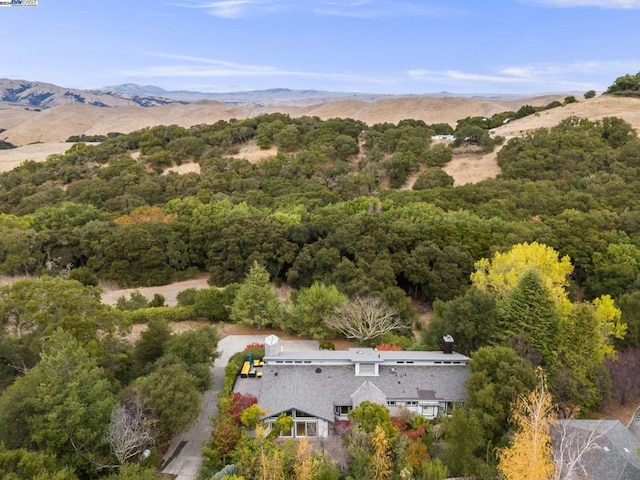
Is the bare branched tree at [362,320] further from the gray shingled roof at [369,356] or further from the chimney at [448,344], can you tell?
the chimney at [448,344]

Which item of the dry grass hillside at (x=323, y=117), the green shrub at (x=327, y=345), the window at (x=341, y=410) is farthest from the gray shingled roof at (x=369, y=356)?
the dry grass hillside at (x=323, y=117)

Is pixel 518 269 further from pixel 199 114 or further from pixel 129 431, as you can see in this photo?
pixel 199 114

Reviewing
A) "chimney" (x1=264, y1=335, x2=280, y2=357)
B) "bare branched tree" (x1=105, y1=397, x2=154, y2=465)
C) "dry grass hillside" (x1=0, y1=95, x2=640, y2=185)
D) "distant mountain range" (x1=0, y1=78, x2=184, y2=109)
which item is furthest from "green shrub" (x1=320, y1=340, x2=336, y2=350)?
"distant mountain range" (x1=0, y1=78, x2=184, y2=109)

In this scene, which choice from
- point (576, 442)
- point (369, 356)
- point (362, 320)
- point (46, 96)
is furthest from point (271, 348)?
point (46, 96)

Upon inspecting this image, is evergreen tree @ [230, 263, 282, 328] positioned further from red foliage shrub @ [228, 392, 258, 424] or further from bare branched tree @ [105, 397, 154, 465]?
bare branched tree @ [105, 397, 154, 465]

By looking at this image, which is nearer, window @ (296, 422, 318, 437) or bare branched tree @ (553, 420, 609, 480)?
bare branched tree @ (553, 420, 609, 480)
